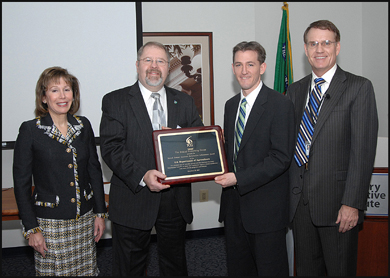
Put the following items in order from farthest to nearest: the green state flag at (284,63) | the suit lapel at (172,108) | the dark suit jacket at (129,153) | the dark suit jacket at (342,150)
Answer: the green state flag at (284,63) → the suit lapel at (172,108) → the dark suit jacket at (129,153) → the dark suit jacket at (342,150)

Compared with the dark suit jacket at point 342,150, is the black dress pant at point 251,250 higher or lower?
lower

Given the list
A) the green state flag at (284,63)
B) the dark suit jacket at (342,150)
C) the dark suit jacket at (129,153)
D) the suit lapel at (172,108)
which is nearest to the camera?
the dark suit jacket at (342,150)

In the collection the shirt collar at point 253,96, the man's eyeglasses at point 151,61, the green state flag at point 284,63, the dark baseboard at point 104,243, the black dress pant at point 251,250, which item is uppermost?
the green state flag at point 284,63

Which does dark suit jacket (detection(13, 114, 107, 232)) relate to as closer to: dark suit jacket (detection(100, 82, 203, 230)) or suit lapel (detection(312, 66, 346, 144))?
dark suit jacket (detection(100, 82, 203, 230))

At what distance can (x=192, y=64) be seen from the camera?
371cm

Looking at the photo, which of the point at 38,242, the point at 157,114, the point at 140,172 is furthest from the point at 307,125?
the point at 38,242

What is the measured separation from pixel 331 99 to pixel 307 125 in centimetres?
21

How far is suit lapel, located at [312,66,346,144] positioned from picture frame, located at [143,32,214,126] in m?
1.95

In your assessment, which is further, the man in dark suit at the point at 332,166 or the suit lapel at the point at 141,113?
the suit lapel at the point at 141,113

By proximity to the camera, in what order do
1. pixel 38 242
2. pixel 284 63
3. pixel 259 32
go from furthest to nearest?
pixel 259 32, pixel 284 63, pixel 38 242

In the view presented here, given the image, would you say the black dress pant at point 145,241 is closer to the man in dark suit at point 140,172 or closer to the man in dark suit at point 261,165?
the man in dark suit at point 140,172

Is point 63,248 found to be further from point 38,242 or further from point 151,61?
point 151,61

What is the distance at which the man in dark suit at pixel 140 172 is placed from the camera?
1.97 metres

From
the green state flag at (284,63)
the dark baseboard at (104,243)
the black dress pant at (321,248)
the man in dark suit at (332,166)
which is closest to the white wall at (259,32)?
the dark baseboard at (104,243)
